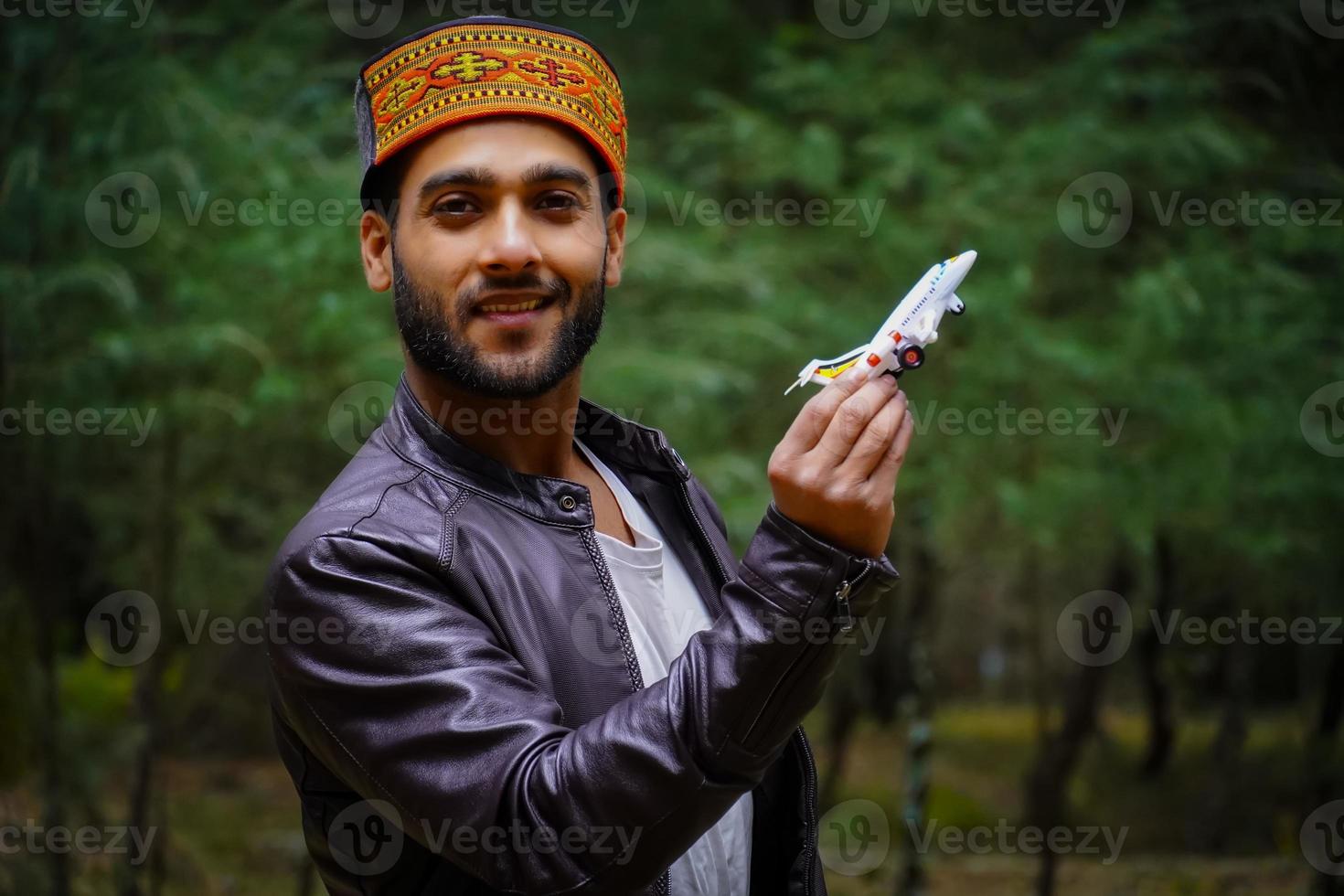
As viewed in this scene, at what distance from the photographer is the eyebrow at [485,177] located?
5.78 ft

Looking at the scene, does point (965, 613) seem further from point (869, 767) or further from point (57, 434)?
point (57, 434)

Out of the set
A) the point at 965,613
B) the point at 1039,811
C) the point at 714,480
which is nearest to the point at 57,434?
the point at 714,480

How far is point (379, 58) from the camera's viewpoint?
1.94m

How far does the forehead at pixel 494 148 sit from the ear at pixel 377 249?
0.49 feet

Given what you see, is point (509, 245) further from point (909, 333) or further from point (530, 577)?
point (909, 333)

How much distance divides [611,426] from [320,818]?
0.89 m

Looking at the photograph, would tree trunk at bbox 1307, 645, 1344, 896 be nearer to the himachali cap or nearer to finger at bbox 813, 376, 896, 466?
finger at bbox 813, 376, 896, 466

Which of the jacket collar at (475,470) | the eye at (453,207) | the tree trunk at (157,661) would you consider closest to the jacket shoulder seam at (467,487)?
the jacket collar at (475,470)

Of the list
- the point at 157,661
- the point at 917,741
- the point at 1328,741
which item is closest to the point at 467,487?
the point at 157,661

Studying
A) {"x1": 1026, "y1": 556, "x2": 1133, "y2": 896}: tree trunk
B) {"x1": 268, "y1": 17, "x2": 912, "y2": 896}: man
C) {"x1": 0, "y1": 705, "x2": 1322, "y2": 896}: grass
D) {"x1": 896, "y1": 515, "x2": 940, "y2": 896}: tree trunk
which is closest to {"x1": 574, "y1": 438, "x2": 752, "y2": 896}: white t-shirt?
{"x1": 268, "y1": 17, "x2": 912, "y2": 896}: man

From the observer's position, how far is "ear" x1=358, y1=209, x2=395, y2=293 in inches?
77.3

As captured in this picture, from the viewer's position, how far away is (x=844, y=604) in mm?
1467

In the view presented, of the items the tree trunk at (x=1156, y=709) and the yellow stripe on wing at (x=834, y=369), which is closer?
the yellow stripe on wing at (x=834, y=369)

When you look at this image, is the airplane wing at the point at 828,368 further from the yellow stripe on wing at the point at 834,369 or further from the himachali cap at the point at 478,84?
the himachali cap at the point at 478,84
